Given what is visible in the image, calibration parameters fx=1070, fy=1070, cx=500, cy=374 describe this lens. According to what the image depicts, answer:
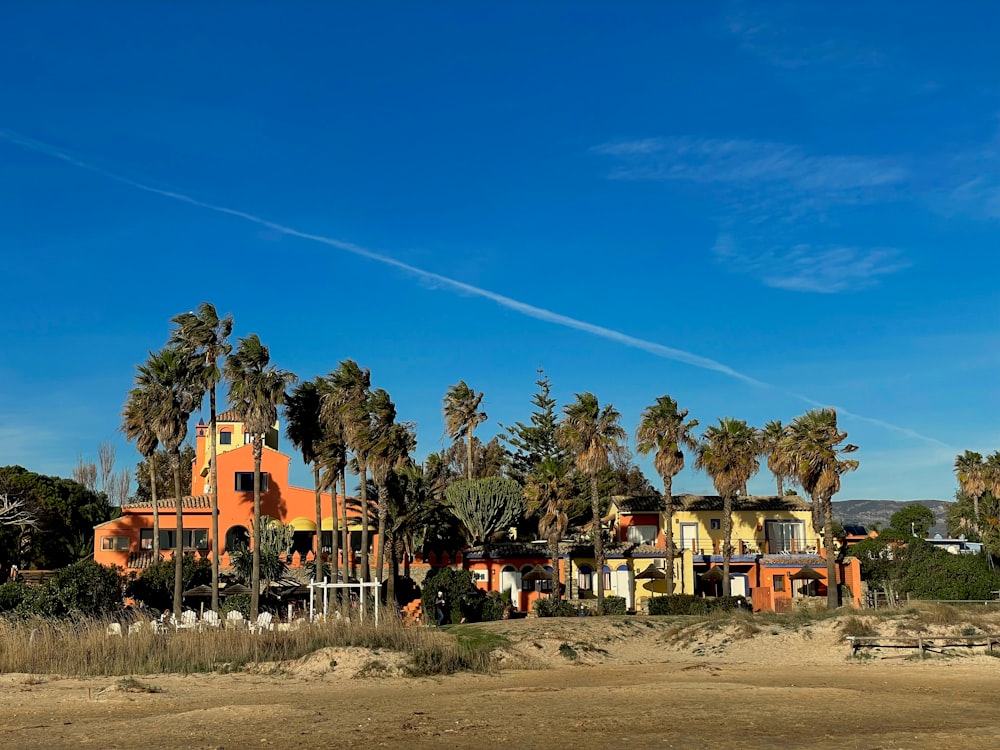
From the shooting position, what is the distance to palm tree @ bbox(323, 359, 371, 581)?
→ 43.8 metres

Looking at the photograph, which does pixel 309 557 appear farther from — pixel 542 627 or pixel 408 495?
pixel 542 627

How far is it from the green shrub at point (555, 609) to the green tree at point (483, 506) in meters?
14.8

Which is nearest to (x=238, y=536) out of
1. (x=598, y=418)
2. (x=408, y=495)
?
(x=408, y=495)

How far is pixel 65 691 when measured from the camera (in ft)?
75.3

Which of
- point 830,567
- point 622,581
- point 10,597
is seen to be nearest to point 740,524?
point 622,581

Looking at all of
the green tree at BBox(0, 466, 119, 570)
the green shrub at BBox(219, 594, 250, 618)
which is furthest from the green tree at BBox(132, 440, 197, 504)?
the green shrub at BBox(219, 594, 250, 618)

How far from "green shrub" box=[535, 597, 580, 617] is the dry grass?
14027 mm

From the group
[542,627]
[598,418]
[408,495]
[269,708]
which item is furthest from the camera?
[408,495]

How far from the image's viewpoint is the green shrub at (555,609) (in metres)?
43.2

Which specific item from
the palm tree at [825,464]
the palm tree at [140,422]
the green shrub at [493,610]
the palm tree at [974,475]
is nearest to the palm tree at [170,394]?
the palm tree at [140,422]

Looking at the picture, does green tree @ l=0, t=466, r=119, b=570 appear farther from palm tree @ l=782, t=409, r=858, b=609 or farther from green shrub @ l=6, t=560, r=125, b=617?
palm tree @ l=782, t=409, r=858, b=609

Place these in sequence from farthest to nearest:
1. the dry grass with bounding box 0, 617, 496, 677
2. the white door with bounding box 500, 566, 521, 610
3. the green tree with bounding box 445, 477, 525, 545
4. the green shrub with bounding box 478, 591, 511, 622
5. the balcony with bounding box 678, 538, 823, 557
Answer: the green tree with bounding box 445, 477, 525, 545 < the balcony with bounding box 678, 538, 823, 557 < the white door with bounding box 500, 566, 521, 610 < the green shrub with bounding box 478, 591, 511, 622 < the dry grass with bounding box 0, 617, 496, 677

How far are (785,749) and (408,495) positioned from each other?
37.7m

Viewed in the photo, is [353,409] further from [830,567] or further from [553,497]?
[830,567]
